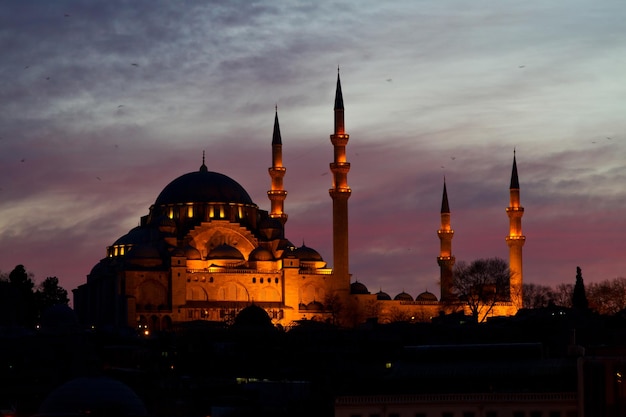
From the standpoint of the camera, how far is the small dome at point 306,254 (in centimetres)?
14962

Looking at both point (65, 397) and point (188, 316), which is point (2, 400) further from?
point (188, 316)

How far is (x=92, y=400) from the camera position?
8069 cm

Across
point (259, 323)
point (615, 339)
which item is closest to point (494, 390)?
point (615, 339)

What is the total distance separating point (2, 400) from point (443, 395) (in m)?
36.5

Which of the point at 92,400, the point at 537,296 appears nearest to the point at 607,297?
the point at 537,296

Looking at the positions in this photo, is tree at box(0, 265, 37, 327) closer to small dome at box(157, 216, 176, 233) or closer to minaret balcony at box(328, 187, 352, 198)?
small dome at box(157, 216, 176, 233)

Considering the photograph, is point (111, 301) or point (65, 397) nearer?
point (65, 397)

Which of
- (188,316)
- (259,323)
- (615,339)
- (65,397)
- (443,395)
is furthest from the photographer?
(188,316)

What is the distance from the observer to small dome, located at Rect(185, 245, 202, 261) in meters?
146

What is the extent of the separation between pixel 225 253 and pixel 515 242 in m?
21.4

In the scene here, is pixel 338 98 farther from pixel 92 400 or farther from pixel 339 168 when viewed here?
pixel 92 400

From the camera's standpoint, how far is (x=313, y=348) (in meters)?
126

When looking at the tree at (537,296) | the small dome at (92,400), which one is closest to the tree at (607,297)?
the tree at (537,296)

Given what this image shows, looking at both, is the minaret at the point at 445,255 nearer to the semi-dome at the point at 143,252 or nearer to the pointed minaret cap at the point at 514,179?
the pointed minaret cap at the point at 514,179
